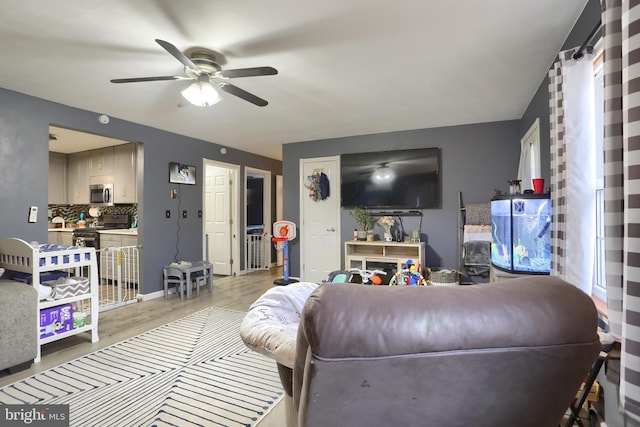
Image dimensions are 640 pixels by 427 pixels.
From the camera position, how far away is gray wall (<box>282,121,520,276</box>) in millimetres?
4273

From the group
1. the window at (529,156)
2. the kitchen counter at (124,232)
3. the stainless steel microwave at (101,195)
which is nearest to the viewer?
the window at (529,156)

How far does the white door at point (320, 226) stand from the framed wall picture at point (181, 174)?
5.68 ft

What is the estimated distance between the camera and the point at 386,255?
4684mm

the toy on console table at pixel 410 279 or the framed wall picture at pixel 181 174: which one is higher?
the framed wall picture at pixel 181 174

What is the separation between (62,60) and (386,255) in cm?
408

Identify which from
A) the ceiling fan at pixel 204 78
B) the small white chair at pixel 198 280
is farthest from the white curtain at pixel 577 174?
the small white chair at pixel 198 280

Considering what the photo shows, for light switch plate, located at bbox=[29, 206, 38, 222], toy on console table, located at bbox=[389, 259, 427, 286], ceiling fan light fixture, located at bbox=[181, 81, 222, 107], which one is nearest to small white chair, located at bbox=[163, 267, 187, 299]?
light switch plate, located at bbox=[29, 206, 38, 222]

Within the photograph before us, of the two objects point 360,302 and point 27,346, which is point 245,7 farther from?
point 27,346

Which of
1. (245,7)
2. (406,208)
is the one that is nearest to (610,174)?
(245,7)

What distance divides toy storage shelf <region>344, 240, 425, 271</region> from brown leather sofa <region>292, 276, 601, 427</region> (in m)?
3.61

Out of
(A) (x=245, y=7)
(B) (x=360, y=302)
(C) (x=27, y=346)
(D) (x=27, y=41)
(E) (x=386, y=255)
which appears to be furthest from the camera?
(E) (x=386, y=255)

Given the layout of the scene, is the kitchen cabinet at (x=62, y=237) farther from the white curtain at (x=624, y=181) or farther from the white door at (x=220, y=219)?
the white curtain at (x=624, y=181)

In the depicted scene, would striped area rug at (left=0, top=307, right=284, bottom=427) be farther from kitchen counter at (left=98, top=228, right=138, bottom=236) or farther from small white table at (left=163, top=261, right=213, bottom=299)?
kitchen counter at (left=98, top=228, right=138, bottom=236)

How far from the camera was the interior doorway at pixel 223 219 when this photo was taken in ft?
19.6
